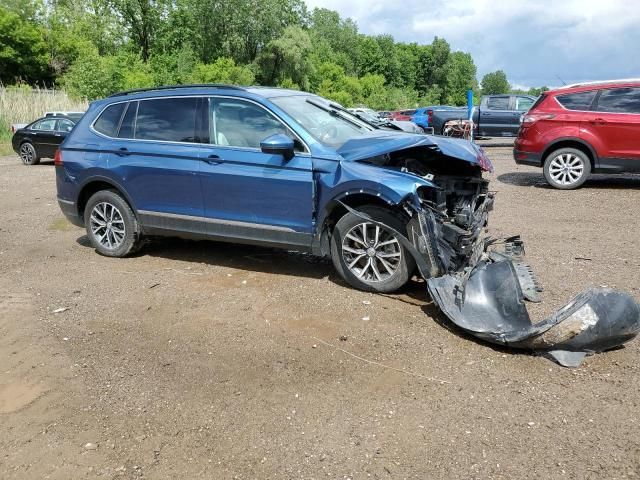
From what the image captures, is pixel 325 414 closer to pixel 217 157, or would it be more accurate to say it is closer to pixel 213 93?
pixel 217 157

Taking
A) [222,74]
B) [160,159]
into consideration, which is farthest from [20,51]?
[160,159]

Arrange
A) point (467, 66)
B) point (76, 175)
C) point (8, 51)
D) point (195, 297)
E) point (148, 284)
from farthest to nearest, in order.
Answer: point (467, 66)
point (8, 51)
point (76, 175)
point (148, 284)
point (195, 297)

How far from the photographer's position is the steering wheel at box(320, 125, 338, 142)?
5.50 m

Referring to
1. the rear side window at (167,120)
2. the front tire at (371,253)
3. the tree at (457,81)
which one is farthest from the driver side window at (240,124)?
the tree at (457,81)

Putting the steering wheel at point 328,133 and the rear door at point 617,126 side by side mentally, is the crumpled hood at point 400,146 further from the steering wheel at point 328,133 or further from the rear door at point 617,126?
the rear door at point 617,126

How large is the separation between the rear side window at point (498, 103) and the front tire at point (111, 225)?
16950 millimetres

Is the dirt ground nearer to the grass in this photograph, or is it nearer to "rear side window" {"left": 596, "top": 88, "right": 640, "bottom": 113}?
"rear side window" {"left": 596, "top": 88, "right": 640, "bottom": 113}

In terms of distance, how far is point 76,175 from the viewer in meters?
6.70

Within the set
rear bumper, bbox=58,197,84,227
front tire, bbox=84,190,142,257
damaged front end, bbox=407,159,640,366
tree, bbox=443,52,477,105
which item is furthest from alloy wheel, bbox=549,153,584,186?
tree, bbox=443,52,477,105

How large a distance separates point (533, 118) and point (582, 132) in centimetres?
89

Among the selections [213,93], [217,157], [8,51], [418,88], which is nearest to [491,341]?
[217,157]

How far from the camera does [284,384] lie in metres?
3.73

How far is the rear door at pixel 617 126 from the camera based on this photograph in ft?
31.6

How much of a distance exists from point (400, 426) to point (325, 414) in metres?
0.44
